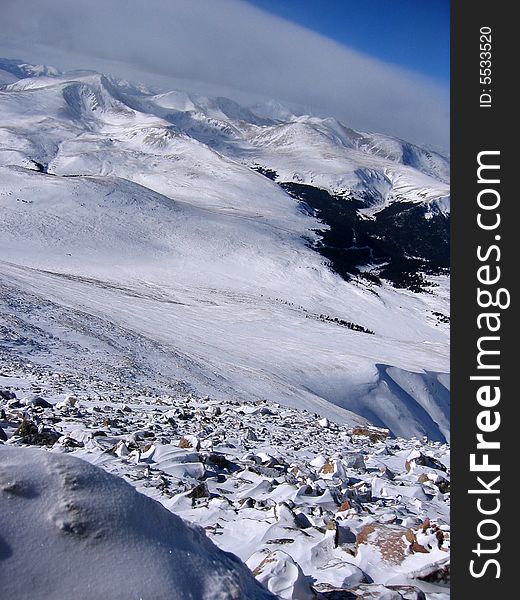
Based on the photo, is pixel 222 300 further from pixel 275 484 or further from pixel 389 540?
pixel 389 540

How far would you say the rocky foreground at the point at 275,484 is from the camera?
4.69m

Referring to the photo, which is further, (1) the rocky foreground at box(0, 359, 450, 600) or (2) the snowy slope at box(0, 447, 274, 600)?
(1) the rocky foreground at box(0, 359, 450, 600)

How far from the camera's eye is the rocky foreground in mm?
4691

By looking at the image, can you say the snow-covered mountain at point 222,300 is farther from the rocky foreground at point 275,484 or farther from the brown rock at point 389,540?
the brown rock at point 389,540

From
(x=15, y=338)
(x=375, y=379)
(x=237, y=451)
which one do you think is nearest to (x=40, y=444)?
(x=237, y=451)

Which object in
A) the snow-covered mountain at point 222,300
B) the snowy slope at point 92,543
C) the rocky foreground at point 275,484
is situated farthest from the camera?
the snow-covered mountain at point 222,300

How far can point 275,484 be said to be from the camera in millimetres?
7371

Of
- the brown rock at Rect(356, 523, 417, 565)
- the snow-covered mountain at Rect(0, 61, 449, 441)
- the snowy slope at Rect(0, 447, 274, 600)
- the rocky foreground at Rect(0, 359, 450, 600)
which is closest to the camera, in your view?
the snowy slope at Rect(0, 447, 274, 600)

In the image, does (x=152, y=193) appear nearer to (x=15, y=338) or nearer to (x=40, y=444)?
(x=15, y=338)

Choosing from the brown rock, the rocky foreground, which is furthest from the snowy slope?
the brown rock

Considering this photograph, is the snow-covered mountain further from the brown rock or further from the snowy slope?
the snowy slope

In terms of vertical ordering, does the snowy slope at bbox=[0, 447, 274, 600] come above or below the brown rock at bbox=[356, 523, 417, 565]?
above

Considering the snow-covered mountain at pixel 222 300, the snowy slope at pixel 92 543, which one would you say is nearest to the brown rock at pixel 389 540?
the snowy slope at pixel 92 543

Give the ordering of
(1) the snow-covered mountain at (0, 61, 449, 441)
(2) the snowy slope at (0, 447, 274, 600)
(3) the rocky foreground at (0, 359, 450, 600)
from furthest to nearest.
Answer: (1) the snow-covered mountain at (0, 61, 449, 441) < (3) the rocky foreground at (0, 359, 450, 600) < (2) the snowy slope at (0, 447, 274, 600)
